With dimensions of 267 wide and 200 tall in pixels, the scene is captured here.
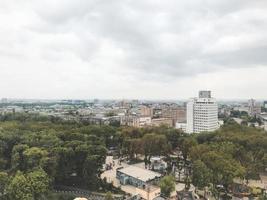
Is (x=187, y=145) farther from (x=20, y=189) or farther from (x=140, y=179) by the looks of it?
(x=20, y=189)

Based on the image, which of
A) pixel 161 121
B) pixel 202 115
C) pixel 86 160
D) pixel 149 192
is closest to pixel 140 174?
pixel 149 192

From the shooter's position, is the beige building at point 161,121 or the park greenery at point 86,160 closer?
the park greenery at point 86,160

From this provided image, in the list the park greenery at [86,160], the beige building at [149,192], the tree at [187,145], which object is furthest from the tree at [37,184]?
the tree at [187,145]

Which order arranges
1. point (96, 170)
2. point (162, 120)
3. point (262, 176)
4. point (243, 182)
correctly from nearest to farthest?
point (96, 170) < point (243, 182) < point (262, 176) < point (162, 120)

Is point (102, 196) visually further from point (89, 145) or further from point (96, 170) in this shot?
point (89, 145)

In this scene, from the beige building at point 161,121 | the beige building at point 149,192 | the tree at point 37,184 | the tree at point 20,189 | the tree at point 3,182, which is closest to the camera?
the tree at point 20,189

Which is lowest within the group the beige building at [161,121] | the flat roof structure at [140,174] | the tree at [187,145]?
the flat roof structure at [140,174]

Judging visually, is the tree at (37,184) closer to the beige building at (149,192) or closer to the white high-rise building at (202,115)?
the beige building at (149,192)

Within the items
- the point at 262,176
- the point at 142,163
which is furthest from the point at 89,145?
the point at 262,176

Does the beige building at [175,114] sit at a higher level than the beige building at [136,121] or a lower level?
higher
